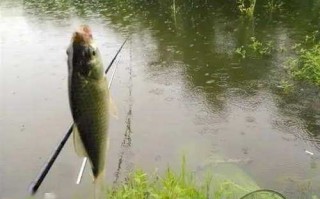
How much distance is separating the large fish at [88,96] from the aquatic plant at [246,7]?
36.8ft

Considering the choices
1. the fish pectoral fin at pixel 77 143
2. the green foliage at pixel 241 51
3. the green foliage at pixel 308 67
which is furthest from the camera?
the green foliage at pixel 241 51

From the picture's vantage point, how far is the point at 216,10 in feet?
44.4

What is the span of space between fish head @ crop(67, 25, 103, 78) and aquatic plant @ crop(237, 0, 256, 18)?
11.3 meters

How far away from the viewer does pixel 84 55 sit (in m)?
1.50

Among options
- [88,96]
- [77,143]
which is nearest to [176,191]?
[77,143]

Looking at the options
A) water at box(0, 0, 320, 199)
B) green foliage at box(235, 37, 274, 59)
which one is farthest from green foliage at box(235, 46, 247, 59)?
water at box(0, 0, 320, 199)

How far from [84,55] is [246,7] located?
12591 mm

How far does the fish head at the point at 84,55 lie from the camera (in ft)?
4.75

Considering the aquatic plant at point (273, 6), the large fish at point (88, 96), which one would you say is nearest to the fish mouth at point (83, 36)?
the large fish at point (88, 96)

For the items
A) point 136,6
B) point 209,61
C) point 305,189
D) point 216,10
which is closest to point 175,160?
point 305,189

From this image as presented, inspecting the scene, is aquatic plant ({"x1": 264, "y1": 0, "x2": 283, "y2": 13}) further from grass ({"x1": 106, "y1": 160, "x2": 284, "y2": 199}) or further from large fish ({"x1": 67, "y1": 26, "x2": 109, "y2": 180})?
large fish ({"x1": 67, "y1": 26, "x2": 109, "y2": 180})

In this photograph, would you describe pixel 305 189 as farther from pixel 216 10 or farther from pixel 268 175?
pixel 216 10

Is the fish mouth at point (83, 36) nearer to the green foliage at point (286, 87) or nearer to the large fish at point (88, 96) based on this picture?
the large fish at point (88, 96)

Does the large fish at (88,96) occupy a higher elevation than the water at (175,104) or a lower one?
higher
